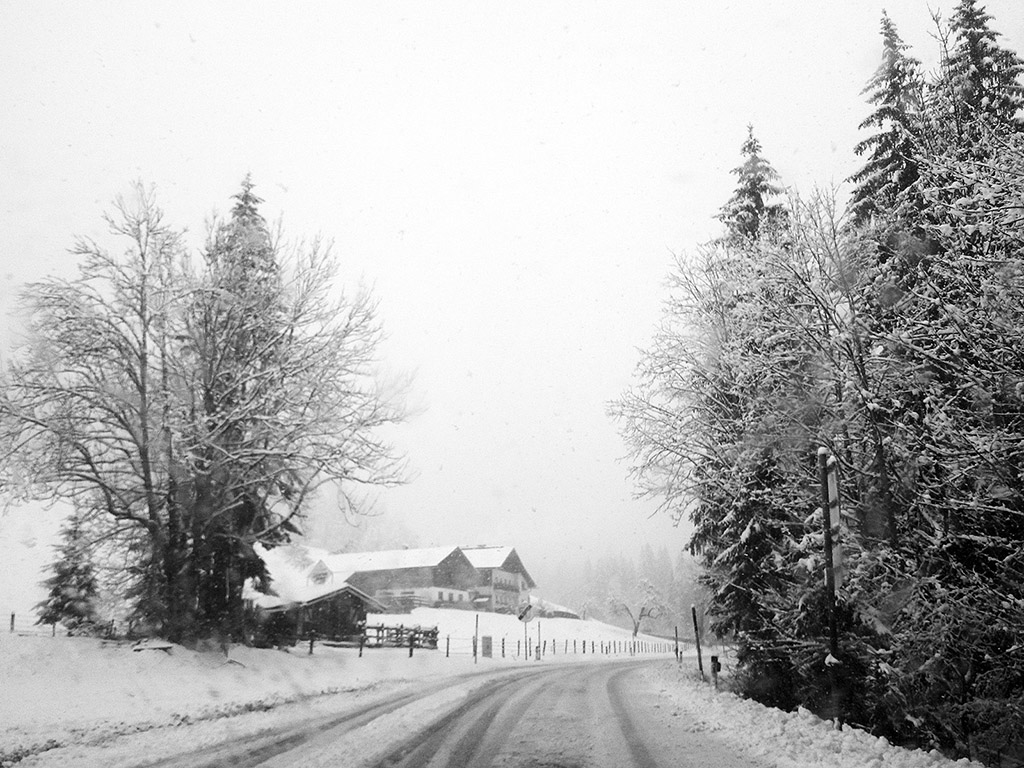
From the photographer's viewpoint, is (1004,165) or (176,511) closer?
(1004,165)

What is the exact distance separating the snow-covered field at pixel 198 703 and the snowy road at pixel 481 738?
0.44 meters

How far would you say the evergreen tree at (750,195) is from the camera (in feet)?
67.6

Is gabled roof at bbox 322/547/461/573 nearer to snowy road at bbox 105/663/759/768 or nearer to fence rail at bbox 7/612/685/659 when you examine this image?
fence rail at bbox 7/612/685/659

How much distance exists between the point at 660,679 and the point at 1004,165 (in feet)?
67.2

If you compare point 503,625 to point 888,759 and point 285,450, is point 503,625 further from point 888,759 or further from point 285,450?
→ point 888,759

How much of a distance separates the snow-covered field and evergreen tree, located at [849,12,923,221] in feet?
41.1

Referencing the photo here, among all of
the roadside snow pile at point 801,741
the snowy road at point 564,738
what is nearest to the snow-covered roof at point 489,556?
the snowy road at point 564,738

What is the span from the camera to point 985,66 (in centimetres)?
1486

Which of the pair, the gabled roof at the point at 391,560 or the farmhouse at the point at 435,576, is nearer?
the farmhouse at the point at 435,576

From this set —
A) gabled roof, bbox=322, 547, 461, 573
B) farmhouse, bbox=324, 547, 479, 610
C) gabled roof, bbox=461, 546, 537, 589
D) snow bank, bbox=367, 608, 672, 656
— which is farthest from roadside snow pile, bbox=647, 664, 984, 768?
gabled roof, bbox=461, 546, 537, 589

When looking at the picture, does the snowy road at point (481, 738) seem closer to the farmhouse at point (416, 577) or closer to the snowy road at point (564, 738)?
the snowy road at point (564, 738)

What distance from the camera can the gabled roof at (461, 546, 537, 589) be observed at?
83.1 metres

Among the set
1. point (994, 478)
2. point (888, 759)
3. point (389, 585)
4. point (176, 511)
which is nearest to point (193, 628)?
point (176, 511)

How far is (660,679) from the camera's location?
77.5 ft
